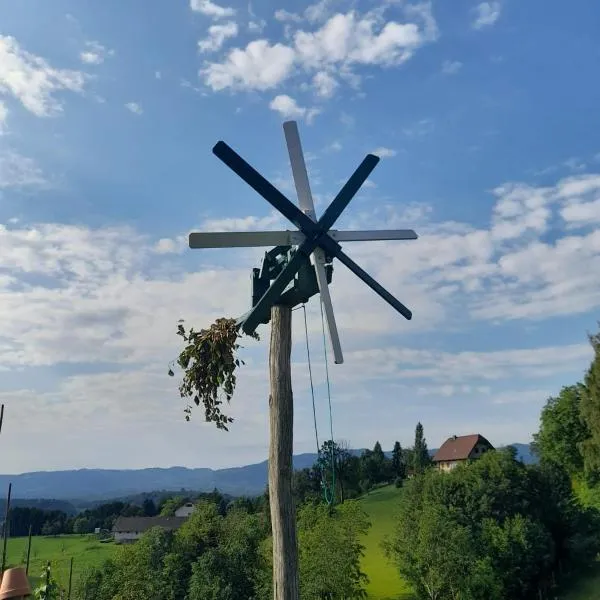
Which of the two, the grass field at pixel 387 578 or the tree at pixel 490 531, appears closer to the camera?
the tree at pixel 490 531

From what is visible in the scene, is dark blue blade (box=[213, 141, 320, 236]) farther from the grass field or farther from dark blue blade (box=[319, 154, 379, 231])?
the grass field

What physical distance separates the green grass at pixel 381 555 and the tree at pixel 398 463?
938cm

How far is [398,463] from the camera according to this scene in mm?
96750

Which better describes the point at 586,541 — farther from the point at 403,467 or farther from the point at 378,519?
the point at 403,467

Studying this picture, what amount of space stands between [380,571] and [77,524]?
77165mm

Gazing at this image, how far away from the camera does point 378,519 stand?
218 feet

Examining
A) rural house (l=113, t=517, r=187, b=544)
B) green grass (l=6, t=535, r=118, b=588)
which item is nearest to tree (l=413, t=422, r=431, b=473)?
rural house (l=113, t=517, r=187, b=544)

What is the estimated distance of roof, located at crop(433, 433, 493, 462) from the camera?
295 feet

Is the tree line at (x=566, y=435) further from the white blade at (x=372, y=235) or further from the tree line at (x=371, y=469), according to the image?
the white blade at (x=372, y=235)

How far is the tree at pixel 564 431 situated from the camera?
163 feet

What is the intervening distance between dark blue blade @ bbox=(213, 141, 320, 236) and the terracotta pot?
19.2 ft

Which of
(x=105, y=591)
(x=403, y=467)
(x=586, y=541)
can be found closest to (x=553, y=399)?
(x=586, y=541)

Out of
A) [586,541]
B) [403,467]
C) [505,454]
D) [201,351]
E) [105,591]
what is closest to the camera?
[201,351]

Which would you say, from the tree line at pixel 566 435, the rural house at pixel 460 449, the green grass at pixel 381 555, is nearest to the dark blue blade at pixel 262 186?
the green grass at pixel 381 555
